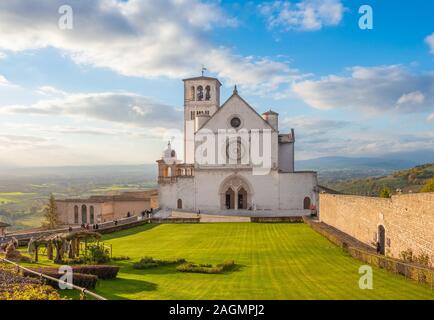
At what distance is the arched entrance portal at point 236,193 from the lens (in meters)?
55.7

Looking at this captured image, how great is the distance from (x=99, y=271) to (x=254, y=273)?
6.00 metres

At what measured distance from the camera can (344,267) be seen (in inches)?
765

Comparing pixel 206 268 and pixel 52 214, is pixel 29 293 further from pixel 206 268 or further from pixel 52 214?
pixel 52 214

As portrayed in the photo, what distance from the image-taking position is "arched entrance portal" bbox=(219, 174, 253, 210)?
183 ft

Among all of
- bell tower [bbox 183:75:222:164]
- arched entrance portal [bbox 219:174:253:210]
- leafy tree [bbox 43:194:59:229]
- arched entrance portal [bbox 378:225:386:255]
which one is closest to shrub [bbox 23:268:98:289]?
arched entrance portal [bbox 378:225:386:255]

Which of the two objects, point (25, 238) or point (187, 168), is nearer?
point (25, 238)

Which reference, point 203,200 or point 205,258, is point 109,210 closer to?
point 203,200

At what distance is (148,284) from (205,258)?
7.55 metres

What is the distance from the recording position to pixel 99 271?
53.0ft

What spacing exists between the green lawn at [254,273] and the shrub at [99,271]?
1.06ft

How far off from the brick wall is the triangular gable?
22658 millimetres

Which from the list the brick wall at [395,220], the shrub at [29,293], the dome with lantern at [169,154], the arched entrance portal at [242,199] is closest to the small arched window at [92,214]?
the dome with lantern at [169,154]
